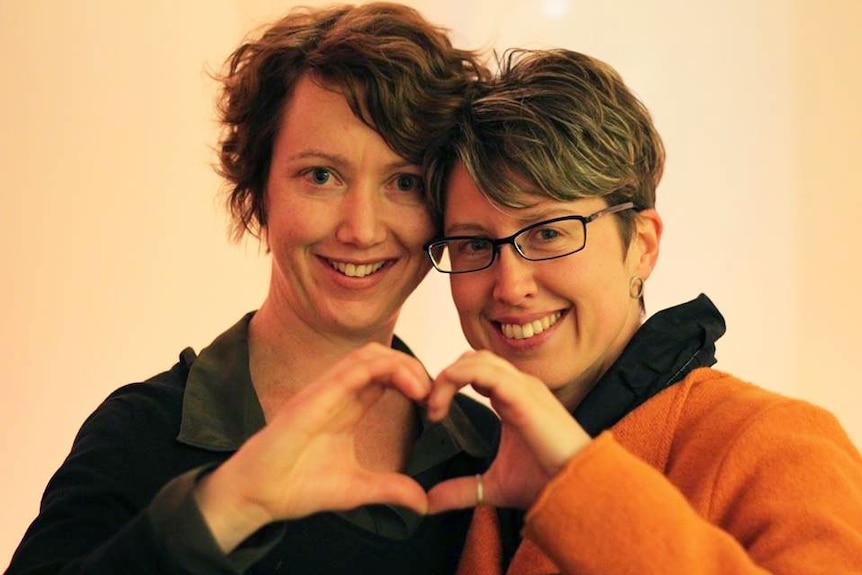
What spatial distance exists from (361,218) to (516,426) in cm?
49

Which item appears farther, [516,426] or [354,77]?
[354,77]

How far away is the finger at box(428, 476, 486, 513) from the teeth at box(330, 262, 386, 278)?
447 millimetres

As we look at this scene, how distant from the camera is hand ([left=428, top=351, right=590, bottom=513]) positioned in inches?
44.9

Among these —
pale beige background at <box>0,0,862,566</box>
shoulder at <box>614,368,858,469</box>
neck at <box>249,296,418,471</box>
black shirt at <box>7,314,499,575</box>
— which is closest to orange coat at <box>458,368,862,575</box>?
shoulder at <box>614,368,858,469</box>

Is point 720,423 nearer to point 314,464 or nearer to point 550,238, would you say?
point 550,238

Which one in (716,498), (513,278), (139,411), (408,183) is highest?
(408,183)

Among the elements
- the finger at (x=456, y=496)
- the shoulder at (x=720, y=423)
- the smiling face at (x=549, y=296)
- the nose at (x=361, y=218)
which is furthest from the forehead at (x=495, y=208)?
the finger at (x=456, y=496)

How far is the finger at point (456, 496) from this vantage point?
1.25 m

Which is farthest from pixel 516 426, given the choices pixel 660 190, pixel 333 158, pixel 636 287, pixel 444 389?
pixel 660 190

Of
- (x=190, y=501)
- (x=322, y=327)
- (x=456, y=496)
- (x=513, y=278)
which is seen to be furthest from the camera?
(x=322, y=327)

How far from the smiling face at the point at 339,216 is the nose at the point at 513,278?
18cm

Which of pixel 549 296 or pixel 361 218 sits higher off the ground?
pixel 361 218

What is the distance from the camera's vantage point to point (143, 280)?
9.44 feet

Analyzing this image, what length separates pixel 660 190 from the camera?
2.99 meters
